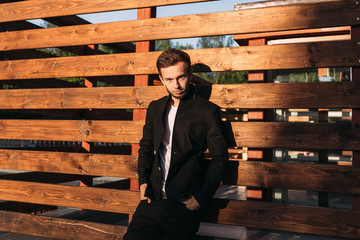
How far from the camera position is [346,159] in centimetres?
818

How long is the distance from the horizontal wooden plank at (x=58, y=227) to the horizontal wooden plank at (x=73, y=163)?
55cm

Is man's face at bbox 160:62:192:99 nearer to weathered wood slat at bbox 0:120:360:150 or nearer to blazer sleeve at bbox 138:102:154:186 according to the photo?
blazer sleeve at bbox 138:102:154:186

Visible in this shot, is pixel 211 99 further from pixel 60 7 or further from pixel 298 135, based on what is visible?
pixel 60 7

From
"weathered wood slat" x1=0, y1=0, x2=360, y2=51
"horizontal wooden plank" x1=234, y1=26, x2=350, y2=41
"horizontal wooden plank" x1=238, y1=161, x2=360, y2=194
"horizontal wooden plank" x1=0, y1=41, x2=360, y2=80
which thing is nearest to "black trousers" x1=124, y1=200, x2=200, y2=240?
"horizontal wooden plank" x1=238, y1=161, x2=360, y2=194

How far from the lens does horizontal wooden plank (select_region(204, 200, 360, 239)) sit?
2.57 metres

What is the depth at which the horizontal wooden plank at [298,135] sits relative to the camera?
2.59 m

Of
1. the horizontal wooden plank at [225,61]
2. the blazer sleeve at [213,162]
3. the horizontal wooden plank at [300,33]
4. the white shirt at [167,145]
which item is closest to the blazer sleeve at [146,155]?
the white shirt at [167,145]

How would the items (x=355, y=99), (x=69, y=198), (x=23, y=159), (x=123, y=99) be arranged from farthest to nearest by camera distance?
1. (x=23, y=159)
2. (x=69, y=198)
3. (x=123, y=99)
4. (x=355, y=99)

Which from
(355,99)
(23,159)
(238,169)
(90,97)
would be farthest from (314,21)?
(23,159)

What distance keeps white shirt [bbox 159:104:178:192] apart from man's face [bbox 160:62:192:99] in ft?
0.78

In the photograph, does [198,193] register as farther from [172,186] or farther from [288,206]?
[288,206]

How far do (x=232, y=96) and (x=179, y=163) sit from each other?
0.82 metres

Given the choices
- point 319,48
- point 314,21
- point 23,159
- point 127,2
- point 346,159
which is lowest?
point 346,159

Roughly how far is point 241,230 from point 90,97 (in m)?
3.32
